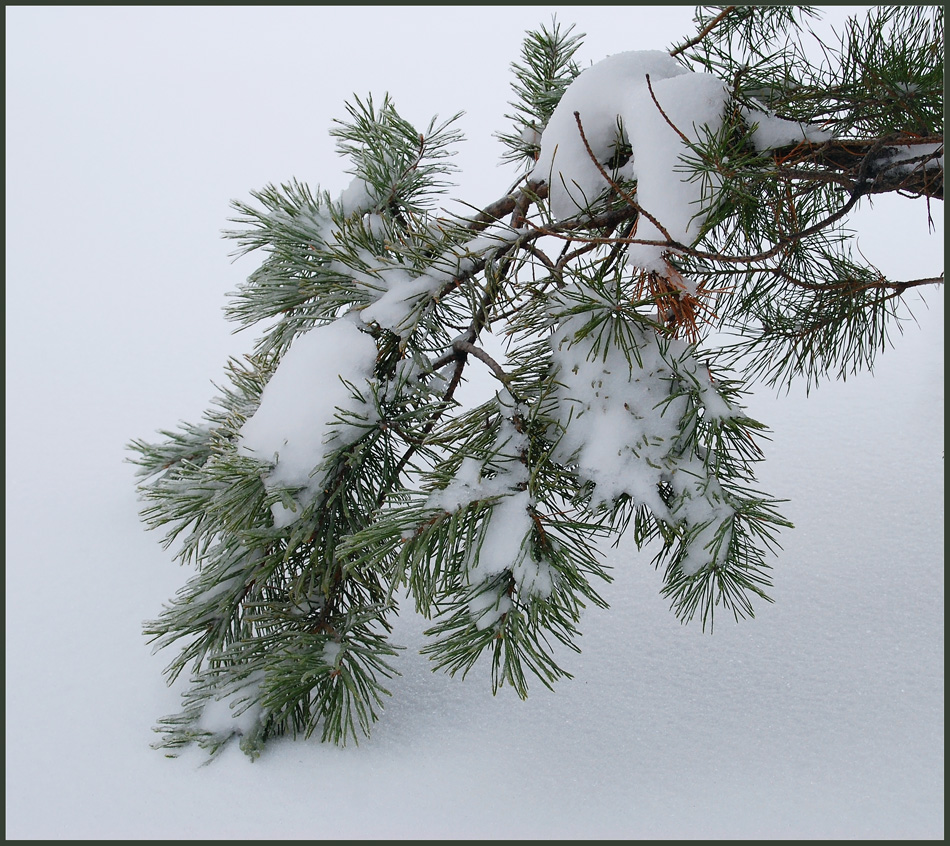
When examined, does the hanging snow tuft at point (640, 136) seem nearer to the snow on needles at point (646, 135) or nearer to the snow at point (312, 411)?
the snow on needles at point (646, 135)

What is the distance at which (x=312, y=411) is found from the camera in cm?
72

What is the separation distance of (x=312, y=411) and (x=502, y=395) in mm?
159

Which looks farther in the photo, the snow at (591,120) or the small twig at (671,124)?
the snow at (591,120)

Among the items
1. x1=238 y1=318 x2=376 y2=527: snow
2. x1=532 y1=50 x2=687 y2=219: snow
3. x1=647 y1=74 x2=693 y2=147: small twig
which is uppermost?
x1=532 y1=50 x2=687 y2=219: snow

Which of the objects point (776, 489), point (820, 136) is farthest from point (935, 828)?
point (776, 489)

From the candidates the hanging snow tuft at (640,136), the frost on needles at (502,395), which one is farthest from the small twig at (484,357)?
the hanging snow tuft at (640,136)

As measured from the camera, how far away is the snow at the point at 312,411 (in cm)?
71

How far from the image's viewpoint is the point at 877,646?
2.94 ft

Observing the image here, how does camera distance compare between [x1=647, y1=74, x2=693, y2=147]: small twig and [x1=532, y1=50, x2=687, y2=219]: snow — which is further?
[x1=532, y1=50, x2=687, y2=219]: snow

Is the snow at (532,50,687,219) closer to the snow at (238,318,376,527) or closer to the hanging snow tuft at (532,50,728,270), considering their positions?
the hanging snow tuft at (532,50,728,270)

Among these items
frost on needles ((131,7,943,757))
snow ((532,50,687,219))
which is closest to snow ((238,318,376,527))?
frost on needles ((131,7,943,757))

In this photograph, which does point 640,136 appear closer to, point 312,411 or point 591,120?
point 591,120

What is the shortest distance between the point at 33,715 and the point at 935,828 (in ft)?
2.76

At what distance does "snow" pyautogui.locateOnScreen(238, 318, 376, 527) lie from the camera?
709mm
